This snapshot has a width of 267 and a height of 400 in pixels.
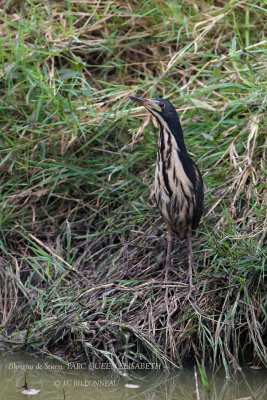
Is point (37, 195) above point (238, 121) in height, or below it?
below

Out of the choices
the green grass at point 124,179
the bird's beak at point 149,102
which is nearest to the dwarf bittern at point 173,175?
the bird's beak at point 149,102

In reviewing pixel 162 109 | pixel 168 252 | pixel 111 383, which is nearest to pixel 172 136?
pixel 162 109

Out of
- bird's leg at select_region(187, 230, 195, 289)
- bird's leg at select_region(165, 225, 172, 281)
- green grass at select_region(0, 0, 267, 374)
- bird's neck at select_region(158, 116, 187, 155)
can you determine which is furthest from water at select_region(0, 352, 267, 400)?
bird's neck at select_region(158, 116, 187, 155)

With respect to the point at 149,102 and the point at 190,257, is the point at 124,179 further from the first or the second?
the point at 190,257

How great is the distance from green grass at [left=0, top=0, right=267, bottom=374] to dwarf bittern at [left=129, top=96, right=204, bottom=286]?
11.1 inches

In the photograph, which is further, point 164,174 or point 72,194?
point 72,194

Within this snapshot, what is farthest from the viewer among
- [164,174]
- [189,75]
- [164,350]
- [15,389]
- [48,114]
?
[189,75]

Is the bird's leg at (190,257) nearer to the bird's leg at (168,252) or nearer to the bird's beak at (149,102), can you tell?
the bird's leg at (168,252)

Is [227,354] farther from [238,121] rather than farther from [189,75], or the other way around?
[189,75]

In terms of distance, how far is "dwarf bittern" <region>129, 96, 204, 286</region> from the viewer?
481 centimetres

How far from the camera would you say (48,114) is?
568 centimetres

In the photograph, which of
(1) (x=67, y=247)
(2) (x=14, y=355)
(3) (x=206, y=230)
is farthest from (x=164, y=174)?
(2) (x=14, y=355)

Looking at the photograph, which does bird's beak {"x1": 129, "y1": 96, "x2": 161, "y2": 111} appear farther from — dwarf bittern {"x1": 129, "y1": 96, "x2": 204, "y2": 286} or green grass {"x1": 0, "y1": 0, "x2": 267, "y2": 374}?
green grass {"x1": 0, "y1": 0, "x2": 267, "y2": 374}

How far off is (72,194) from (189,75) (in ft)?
4.82
